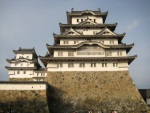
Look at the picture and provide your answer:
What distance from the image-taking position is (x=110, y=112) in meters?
27.0

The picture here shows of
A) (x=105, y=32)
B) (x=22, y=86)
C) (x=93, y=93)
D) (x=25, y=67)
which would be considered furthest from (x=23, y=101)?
(x=25, y=67)

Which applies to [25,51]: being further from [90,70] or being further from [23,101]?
[23,101]

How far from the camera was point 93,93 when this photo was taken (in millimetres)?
28688

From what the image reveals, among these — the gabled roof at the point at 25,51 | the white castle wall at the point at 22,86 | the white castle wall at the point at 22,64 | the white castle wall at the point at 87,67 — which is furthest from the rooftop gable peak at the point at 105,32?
the gabled roof at the point at 25,51

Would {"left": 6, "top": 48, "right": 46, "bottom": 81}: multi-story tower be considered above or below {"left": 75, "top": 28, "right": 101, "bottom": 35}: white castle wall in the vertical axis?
below

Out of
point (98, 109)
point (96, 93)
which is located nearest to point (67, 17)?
point (96, 93)

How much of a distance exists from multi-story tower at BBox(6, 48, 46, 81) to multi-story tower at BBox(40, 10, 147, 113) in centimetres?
1802

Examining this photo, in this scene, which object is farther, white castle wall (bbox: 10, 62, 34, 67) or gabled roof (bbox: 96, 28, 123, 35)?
white castle wall (bbox: 10, 62, 34, 67)

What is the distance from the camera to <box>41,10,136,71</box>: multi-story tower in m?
30.7

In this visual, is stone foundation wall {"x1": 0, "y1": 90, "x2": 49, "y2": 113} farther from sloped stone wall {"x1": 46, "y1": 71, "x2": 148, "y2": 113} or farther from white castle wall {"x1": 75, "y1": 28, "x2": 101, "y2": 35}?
white castle wall {"x1": 75, "y1": 28, "x2": 101, "y2": 35}

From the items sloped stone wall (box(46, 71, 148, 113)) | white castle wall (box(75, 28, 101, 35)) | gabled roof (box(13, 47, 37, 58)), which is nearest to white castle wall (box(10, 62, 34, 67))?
gabled roof (box(13, 47, 37, 58))

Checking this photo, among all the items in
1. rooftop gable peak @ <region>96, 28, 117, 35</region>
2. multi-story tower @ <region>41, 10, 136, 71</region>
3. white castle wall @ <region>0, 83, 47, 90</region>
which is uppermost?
rooftop gable peak @ <region>96, 28, 117, 35</region>

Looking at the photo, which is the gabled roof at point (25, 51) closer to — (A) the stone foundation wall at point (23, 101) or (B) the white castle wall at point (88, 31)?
(B) the white castle wall at point (88, 31)

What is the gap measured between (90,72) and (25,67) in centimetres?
2366
